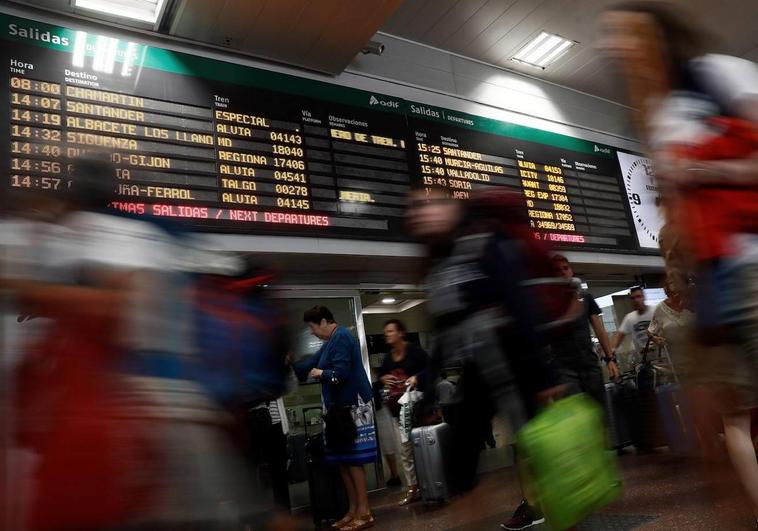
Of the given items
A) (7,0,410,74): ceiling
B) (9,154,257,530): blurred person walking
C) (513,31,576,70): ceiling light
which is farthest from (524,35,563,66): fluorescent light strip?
(9,154,257,530): blurred person walking

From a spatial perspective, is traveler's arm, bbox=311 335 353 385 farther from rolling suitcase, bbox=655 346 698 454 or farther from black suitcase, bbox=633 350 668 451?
black suitcase, bbox=633 350 668 451

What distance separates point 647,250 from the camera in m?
7.51

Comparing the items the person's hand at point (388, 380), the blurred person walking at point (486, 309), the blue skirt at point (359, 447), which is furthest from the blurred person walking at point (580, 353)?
the person's hand at point (388, 380)

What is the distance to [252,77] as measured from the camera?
16.3 feet

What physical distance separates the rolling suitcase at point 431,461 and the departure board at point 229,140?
1.76m

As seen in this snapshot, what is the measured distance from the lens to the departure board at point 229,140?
394 cm

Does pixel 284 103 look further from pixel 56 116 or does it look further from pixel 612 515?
pixel 612 515

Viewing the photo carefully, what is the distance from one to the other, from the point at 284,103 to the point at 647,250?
5.18 meters

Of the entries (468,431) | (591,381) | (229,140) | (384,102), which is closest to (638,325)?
(591,381)

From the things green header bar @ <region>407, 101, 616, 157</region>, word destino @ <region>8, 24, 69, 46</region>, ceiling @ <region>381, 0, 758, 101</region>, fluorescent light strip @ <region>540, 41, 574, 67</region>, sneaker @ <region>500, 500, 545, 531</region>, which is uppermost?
ceiling @ <region>381, 0, 758, 101</region>

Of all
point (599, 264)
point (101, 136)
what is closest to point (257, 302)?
point (101, 136)

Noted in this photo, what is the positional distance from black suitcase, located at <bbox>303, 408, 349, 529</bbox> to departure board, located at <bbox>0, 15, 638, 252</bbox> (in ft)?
6.11

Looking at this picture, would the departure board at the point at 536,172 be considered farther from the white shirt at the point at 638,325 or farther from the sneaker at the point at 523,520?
the sneaker at the point at 523,520

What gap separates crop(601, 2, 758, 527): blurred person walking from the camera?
4.16 feet
